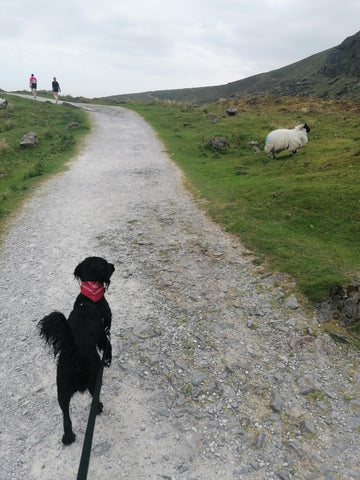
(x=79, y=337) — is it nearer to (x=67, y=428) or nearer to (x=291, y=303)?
(x=67, y=428)

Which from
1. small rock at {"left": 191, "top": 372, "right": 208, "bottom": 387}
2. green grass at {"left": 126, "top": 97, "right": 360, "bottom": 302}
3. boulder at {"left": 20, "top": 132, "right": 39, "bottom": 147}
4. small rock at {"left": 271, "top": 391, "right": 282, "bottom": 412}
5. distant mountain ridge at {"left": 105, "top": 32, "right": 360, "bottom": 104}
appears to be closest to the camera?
small rock at {"left": 271, "top": 391, "right": 282, "bottom": 412}

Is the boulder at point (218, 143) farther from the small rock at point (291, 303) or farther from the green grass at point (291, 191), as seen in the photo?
the small rock at point (291, 303)

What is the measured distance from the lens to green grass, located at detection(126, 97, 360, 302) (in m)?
8.32

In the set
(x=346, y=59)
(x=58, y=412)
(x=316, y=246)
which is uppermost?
(x=346, y=59)

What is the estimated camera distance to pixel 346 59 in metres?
80.2

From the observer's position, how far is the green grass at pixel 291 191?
8.32 meters

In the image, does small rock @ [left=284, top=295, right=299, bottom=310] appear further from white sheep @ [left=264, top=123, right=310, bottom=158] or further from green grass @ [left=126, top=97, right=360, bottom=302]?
white sheep @ [left=264, top=123, right=310, bottom=158]

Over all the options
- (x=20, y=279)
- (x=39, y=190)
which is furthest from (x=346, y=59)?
(x=20, y=279)

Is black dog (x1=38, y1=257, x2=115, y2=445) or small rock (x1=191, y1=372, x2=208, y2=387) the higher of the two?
black dog (x1=38, y1=257, x2=115, y2=445)

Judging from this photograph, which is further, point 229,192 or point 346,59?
point 346,59

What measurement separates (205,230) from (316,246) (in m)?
3.56

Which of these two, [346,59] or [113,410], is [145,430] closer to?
[113,410]

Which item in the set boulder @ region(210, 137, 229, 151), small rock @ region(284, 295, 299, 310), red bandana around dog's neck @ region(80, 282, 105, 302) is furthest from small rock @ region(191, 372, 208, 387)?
boulder @ region(210, 137, 229, 151)

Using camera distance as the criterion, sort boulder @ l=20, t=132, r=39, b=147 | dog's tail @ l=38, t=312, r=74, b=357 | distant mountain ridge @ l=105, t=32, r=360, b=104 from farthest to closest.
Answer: distant mountain ridge @ l=105, t=32, r=360, b=104, boulder @ l=20, t=132, r=39, b=147, dog's tail @ l=38, t=312, r=74, b=357
